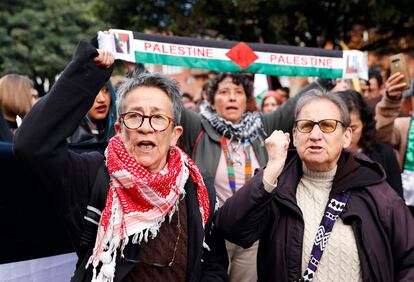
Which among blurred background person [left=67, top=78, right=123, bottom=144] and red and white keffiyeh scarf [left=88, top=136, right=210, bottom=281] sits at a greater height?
blurred background person [left=67, top=78, right=123, bottom=144]

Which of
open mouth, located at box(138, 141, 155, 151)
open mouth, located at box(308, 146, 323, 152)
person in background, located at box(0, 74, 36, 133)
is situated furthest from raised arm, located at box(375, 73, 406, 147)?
person in background, located at box(0, 74, 36, 133)

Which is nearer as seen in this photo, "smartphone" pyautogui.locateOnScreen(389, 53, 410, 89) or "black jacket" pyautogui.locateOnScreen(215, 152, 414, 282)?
"black jacket" pyautogui.locateOnScreen(215, 152, 414, 282)

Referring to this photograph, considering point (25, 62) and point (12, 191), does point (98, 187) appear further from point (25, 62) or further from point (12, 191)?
point (25, 62)

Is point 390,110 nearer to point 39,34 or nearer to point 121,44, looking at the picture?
point 121,44

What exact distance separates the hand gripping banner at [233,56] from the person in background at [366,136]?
0.55m

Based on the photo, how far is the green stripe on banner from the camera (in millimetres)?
3524

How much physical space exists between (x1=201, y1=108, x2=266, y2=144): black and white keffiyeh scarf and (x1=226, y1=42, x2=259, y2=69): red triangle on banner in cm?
43

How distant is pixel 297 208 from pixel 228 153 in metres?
1.27

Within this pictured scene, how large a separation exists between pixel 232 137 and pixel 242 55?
0.67 meters

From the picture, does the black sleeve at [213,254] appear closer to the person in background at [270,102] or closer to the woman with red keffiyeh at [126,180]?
the woman with red keffiyeh at [126,180]

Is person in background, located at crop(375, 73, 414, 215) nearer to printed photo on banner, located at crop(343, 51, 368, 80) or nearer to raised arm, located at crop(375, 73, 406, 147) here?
raised arm, located at crop(375, 73, 406, 147)

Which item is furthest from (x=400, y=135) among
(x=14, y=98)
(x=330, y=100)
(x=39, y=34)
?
(x=39, y=34)

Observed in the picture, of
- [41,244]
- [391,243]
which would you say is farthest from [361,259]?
[41,244]

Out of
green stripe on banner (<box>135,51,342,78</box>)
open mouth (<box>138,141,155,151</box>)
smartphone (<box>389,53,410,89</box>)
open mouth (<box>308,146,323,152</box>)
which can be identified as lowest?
open mouth (<box>308,146,323,152</box>)
